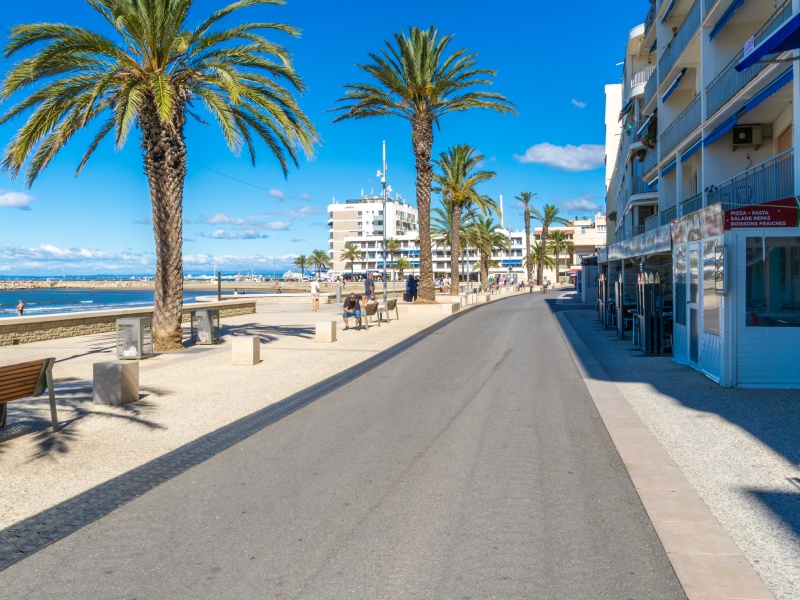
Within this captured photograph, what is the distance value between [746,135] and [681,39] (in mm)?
5132

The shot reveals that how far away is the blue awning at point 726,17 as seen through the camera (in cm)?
1742

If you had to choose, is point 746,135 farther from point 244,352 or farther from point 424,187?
point 424,187

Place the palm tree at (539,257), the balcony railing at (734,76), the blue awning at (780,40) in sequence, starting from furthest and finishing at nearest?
the palm tree at (539,257) < the balcony railing at (734,76) < the blue awning at (780,40)

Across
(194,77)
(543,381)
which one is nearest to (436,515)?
(543,381)

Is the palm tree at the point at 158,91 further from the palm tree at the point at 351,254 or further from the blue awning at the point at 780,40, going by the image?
the palm tree at the point at 351,254

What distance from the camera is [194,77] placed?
16.3m

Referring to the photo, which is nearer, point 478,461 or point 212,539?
point 212,539

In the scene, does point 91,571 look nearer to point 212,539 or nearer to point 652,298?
point 212,539

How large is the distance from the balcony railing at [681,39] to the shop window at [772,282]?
13.8 m

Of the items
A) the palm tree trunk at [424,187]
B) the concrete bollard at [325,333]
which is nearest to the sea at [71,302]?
the palm tree trunk at [424,187]

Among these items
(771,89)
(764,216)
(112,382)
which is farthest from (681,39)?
(112,382)

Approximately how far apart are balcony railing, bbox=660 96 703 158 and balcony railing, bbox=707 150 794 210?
3.76 metres

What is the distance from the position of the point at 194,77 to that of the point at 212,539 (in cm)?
1381

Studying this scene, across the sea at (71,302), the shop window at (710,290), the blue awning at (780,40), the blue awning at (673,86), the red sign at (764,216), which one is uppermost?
the blue awning at (673,86)
